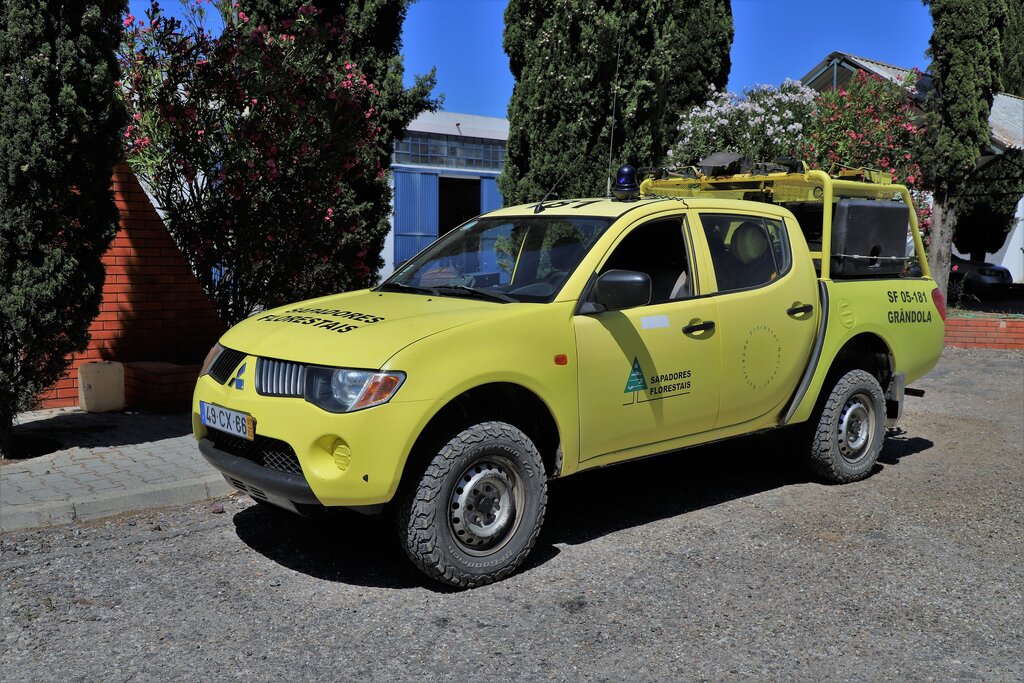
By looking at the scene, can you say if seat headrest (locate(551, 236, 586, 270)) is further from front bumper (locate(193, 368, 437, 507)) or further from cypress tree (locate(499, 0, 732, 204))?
cypress tree (locate(499, 0, 732, 204))

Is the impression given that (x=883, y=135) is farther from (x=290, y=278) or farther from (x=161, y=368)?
(x=161, y=368)

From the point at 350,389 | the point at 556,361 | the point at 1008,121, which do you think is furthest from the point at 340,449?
the point at 1008,121

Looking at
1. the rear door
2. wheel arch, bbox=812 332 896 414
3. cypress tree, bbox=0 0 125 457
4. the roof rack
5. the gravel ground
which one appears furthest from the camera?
the roof rack

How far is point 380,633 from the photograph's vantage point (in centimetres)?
405

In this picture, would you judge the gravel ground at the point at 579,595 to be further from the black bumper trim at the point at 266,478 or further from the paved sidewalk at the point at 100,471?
the black bumper trim at the point at 266,478

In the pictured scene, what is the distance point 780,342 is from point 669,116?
793 cm

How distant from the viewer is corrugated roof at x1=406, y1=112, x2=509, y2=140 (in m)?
28.5

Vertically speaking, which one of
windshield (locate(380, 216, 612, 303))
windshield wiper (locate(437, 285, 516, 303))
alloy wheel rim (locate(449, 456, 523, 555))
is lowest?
alloy wheel rim (locate(449, 456, 523, 555))

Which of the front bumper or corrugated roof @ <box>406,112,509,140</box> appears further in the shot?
corrugated roof @ <box>406,112,509,140</box>

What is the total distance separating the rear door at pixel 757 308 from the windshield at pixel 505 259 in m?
0.87

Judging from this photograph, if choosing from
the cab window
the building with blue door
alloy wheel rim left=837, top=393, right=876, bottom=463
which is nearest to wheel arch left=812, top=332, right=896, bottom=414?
alloy wheel rim left=837, top=393, right=876, bottom=463

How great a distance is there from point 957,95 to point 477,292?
13116 millimetres

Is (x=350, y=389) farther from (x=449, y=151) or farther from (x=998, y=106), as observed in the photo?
(x=998, y=106)

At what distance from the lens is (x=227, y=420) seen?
4.68 m
